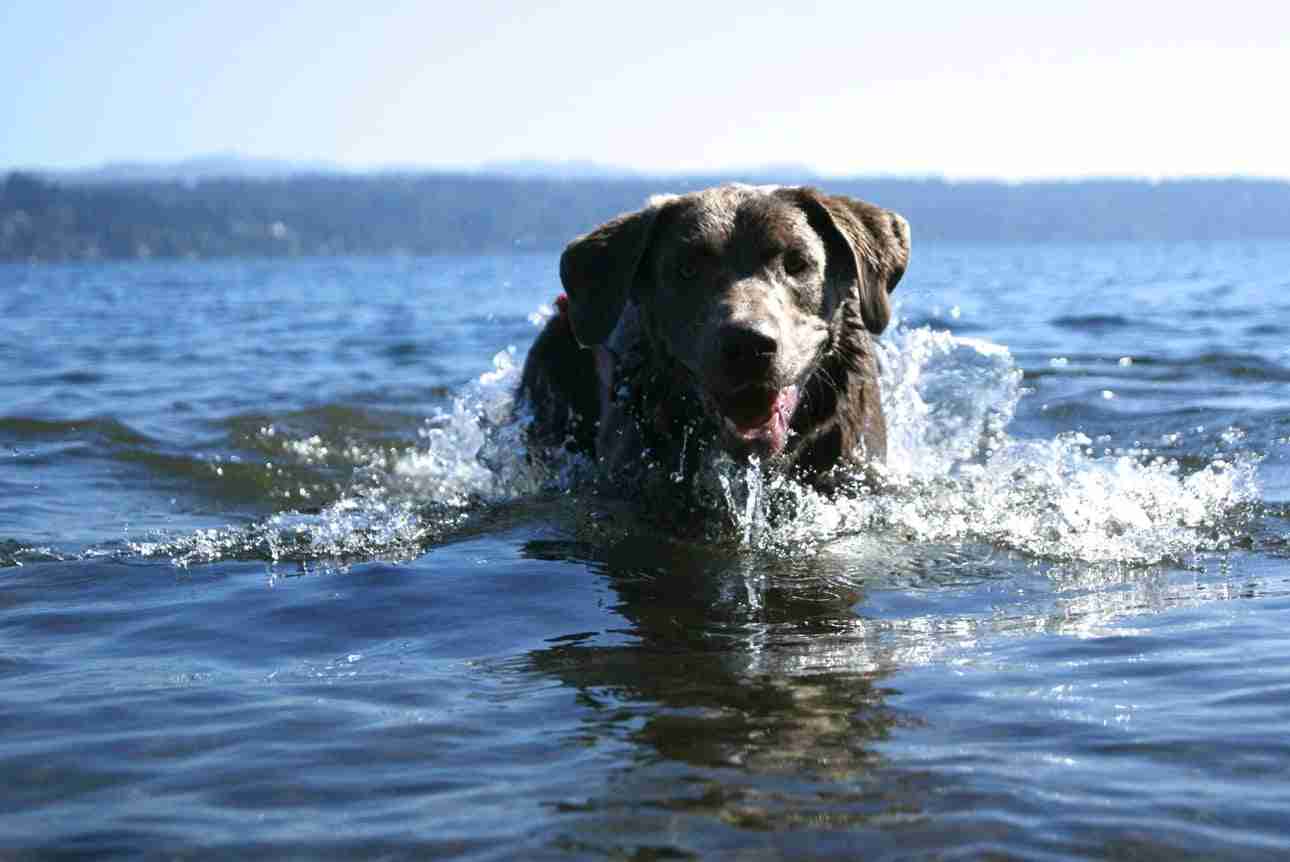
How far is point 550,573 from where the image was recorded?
6.13 m

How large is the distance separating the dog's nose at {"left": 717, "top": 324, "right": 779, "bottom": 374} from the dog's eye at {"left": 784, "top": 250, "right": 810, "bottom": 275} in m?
0.67

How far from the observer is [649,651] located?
4875 mm

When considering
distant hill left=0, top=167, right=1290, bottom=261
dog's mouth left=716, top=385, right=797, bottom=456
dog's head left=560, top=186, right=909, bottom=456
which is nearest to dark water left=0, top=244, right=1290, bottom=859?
dog's mouth left=716, top=385, right=797, bottom=456

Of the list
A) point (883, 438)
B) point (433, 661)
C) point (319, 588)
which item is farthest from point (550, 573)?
point (883, 438)

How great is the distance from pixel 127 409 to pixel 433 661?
896cm

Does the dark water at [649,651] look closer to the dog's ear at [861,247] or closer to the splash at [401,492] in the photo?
the splash at [401,492]

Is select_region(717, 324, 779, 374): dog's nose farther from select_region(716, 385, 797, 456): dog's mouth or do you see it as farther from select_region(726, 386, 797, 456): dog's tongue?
select_region(726, 386, 797, 456): dog's tongue

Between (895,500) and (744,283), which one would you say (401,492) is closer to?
(895,500)

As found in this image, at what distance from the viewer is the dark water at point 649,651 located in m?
3.36

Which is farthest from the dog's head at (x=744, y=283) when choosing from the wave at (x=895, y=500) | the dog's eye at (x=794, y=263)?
the wave at (x=895, y=500)

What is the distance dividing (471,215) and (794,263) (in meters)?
154

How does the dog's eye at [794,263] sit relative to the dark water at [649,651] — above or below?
above

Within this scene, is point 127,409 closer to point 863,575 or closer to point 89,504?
point 89,504

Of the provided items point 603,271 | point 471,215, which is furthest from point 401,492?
point 471,215
